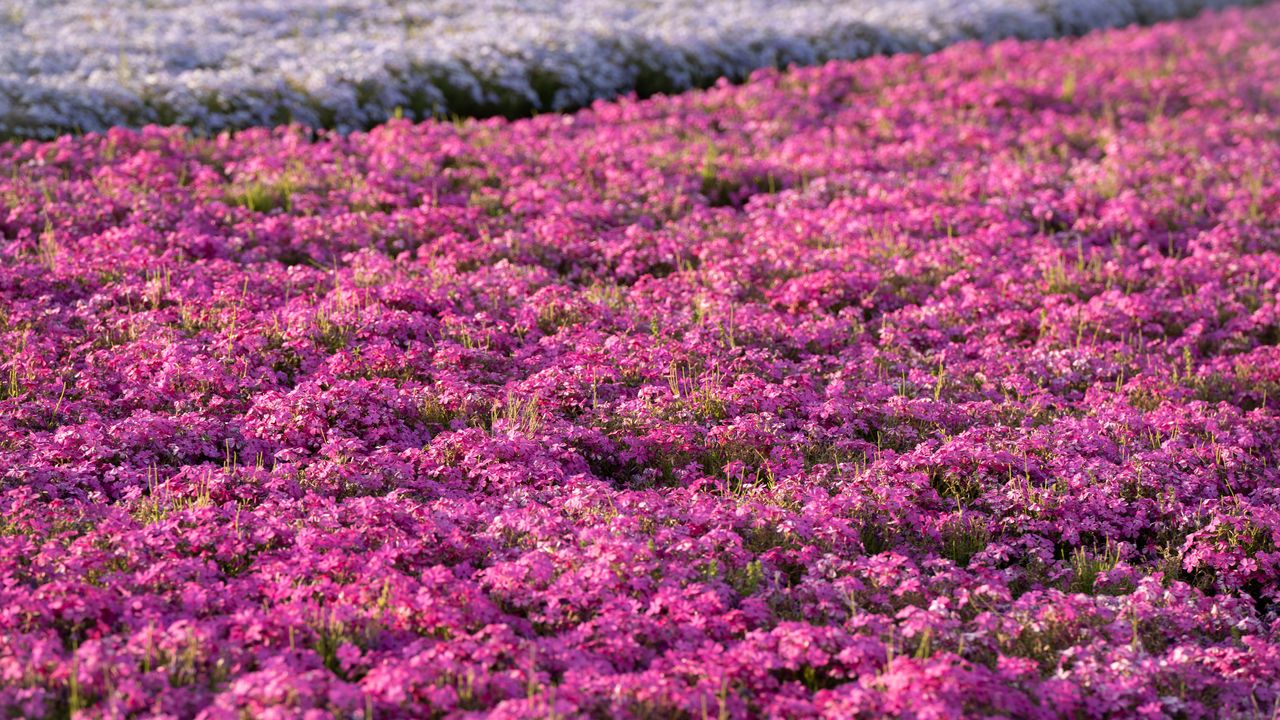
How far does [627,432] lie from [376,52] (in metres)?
12.9

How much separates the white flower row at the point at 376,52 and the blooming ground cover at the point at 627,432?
1.77 meters

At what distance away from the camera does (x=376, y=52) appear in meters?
19.5

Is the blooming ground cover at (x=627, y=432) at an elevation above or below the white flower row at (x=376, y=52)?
below

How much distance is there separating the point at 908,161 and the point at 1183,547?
9.47 m

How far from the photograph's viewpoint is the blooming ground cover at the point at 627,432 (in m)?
5.89

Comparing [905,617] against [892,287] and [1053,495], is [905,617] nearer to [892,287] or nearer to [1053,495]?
[1053,495]

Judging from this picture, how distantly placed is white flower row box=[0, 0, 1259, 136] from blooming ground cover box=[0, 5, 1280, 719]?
1.77 m

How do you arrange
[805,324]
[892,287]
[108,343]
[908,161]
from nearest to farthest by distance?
[108,343] < [805,324] < [892,287] < [908,161]

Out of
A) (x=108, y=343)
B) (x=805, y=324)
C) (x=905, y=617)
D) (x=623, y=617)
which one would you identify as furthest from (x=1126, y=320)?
(x=108, y=343)

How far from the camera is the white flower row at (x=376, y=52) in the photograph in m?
16.7

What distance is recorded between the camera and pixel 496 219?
1302 cm

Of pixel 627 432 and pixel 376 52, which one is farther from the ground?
pixel 376 52

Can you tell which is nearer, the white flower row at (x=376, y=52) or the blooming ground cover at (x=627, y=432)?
the blooming ground cover at (x=627, y=432)

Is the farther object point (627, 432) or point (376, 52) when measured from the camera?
point (376, 52)
